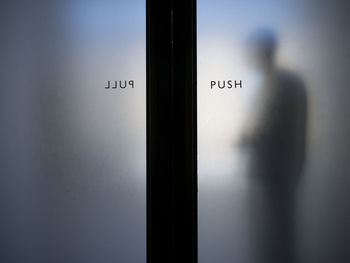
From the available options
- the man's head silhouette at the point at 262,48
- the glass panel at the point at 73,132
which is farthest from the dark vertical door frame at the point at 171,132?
the man's head silhouette at the point at 262,48

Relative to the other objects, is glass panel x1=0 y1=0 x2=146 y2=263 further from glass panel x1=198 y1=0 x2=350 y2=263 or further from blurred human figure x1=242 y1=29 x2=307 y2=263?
blurred human figure x1=242 y1=29 x2=307 y2=263

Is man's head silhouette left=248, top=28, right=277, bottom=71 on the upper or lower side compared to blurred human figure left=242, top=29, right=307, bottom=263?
upper

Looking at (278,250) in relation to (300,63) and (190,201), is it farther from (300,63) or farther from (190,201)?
(300,63)

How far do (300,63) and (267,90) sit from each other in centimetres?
16

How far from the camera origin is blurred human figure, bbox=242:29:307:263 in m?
1.14

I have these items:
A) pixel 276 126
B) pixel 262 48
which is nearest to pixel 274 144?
pixel 276 126

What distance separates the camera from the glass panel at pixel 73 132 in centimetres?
119

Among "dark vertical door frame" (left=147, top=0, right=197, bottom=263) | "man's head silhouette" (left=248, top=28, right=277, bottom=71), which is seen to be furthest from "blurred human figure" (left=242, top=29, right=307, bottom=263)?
"dark vertical door frame" (left=147, top=0, right=197, bottom=263)

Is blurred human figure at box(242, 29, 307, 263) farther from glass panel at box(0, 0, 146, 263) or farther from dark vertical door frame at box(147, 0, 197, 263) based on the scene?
glass panel at box(0, 0, 146, 263)

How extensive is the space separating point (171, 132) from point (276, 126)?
1.31 feet

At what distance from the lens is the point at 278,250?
1.17 metres

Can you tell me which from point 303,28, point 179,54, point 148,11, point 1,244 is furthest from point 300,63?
point 1,244

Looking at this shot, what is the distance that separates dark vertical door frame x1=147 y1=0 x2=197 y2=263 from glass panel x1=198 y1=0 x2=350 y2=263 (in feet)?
0.14

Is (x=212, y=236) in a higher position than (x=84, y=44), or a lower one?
lower
